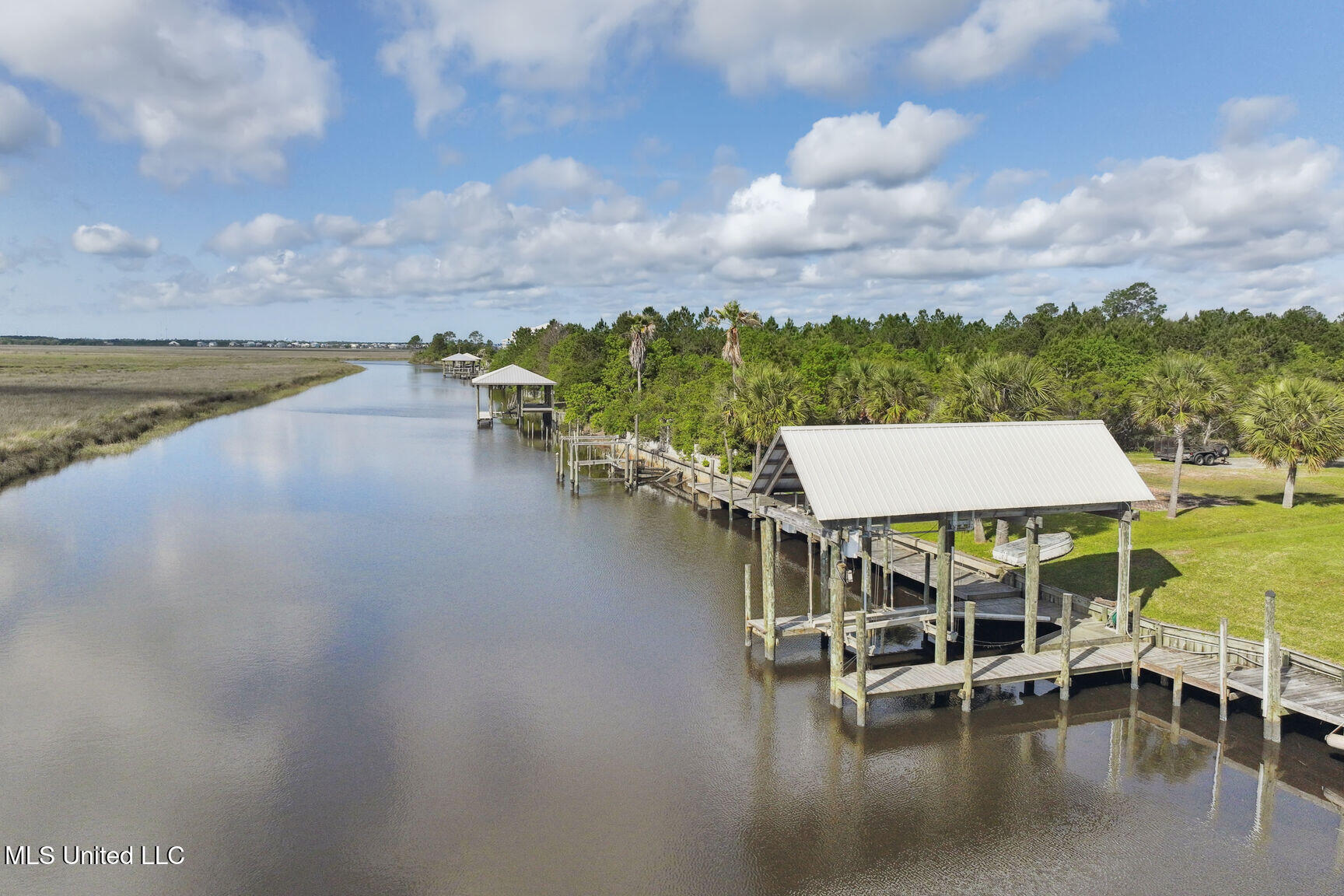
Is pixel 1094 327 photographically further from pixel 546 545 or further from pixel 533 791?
pixel 533 791

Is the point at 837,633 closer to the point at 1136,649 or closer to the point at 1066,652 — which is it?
the point at 1066,652

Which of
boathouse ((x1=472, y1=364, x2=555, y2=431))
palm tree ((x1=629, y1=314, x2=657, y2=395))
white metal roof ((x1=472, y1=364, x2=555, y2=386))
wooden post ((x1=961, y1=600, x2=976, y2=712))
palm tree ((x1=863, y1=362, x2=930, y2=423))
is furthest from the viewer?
boathouse ((x1=472, y1=364, x2=555, y2=431))

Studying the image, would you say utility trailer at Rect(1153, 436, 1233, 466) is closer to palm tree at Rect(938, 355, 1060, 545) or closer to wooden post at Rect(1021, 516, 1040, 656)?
palm tree at Rect(938, 355, 1060, 545)

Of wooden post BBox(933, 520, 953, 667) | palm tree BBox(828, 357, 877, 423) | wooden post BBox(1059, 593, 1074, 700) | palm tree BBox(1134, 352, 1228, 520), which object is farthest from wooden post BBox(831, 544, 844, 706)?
palm tree BBox(828, 357, 877, 423)

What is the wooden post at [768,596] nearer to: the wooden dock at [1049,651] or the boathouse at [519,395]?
the wooden dock at [1049,651]

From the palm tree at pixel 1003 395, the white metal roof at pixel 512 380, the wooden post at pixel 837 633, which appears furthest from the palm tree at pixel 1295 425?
the white metal roof at pixel 512 380

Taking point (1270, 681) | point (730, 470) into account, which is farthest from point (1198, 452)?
point (1270, 681)
